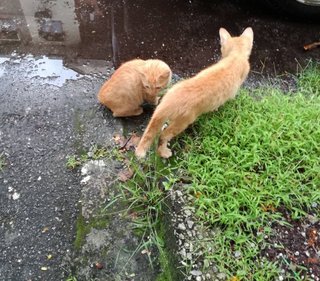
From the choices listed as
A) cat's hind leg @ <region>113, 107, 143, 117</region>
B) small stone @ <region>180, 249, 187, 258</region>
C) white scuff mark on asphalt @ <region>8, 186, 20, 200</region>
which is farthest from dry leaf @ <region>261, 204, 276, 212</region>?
white scuff mark on asphalt @ <region>8, 186, 20, 200</region>

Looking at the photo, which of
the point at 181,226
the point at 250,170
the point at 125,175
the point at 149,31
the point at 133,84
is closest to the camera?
the point at 181,226

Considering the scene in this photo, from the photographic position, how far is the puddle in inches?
165

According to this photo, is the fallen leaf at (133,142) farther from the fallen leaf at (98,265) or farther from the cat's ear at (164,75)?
the fallen leaf at (98,265)

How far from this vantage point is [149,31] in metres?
4.44

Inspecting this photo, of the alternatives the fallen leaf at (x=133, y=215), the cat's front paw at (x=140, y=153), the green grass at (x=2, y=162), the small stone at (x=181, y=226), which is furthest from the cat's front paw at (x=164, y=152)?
the green grass at (x=2, y=162)

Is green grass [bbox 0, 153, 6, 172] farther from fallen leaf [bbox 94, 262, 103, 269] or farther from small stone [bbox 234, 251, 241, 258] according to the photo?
small stone [bbox 234, 251, 241, 258]

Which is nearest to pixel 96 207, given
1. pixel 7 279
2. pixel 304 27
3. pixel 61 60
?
pixel 7 279

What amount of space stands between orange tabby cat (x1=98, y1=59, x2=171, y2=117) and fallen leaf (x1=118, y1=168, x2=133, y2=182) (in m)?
0.60

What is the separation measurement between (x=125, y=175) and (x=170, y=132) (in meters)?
0.52

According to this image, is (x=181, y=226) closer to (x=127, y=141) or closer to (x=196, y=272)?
(x=196, y=272)

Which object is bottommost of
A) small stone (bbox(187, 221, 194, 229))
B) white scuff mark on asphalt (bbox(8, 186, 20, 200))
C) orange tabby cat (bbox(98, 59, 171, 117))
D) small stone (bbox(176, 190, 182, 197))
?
white scuff mark on asphalt (bbox(8, 186, 20, 200))

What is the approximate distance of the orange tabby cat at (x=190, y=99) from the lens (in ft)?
9.23

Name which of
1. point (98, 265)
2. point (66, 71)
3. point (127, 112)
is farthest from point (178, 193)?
point (66, 71)

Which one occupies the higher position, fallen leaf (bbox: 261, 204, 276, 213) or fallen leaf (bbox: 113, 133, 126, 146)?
fallen leaf (bbox: 261, 204, 276, 213)
